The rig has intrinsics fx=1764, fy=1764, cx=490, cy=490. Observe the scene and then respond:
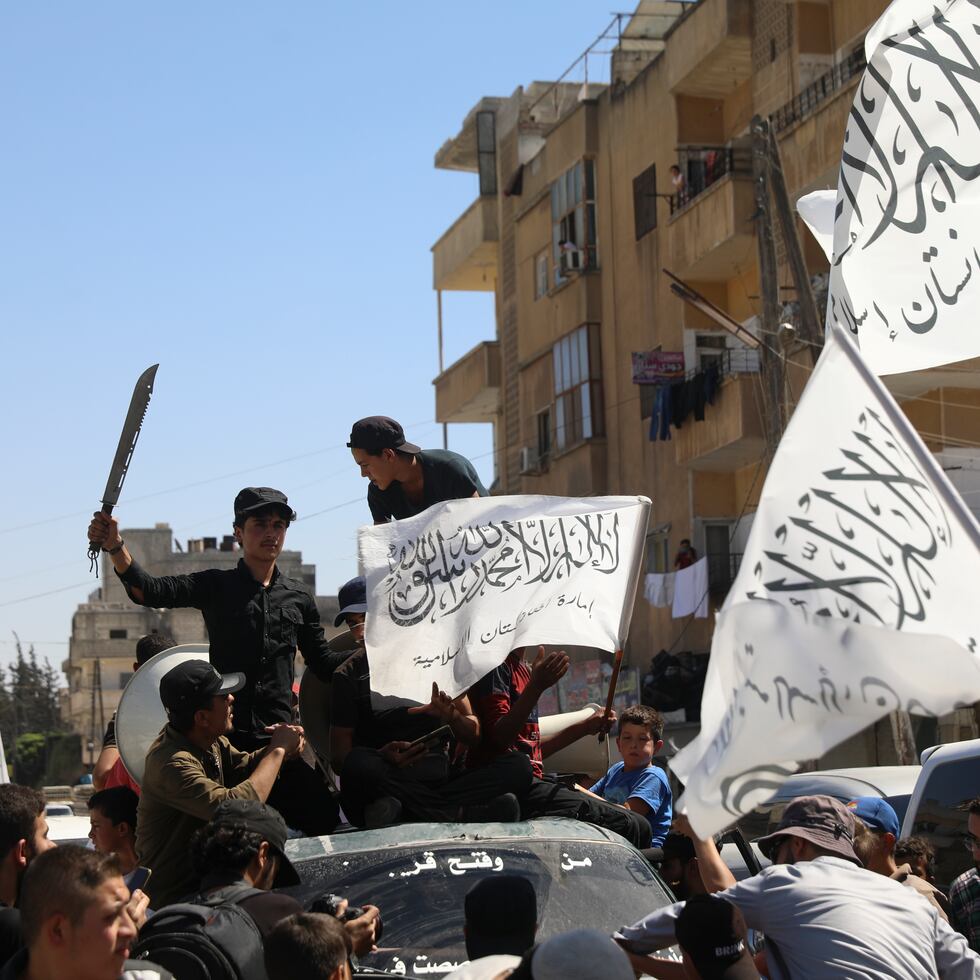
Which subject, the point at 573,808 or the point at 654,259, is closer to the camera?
the point at 573,808

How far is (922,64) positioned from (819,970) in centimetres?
389

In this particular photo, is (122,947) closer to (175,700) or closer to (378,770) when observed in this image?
(175,700)

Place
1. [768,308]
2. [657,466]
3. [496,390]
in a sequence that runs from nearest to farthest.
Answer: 1. [768,308]
2. [657,466]
3. [496,390]

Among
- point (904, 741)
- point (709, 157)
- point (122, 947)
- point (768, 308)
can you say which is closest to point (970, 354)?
point (122, 947)

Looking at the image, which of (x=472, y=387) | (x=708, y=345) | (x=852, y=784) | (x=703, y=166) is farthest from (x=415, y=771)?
(x=472, y=387)

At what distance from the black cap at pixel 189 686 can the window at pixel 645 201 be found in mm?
26228

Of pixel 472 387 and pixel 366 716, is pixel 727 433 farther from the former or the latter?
pixel 366 716

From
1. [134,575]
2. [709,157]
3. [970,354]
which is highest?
[709,157]

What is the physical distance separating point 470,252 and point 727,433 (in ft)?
43.6

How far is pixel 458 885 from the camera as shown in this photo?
611 cm

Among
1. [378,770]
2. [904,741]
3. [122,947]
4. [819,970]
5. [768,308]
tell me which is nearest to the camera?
[122,947]

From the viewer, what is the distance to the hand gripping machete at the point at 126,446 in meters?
7.23

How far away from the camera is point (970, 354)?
6.40 meters

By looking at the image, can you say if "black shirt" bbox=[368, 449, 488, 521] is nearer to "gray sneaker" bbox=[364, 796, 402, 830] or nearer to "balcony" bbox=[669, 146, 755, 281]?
"gray sneaker" bbox=[364, 796, 402, 830]
